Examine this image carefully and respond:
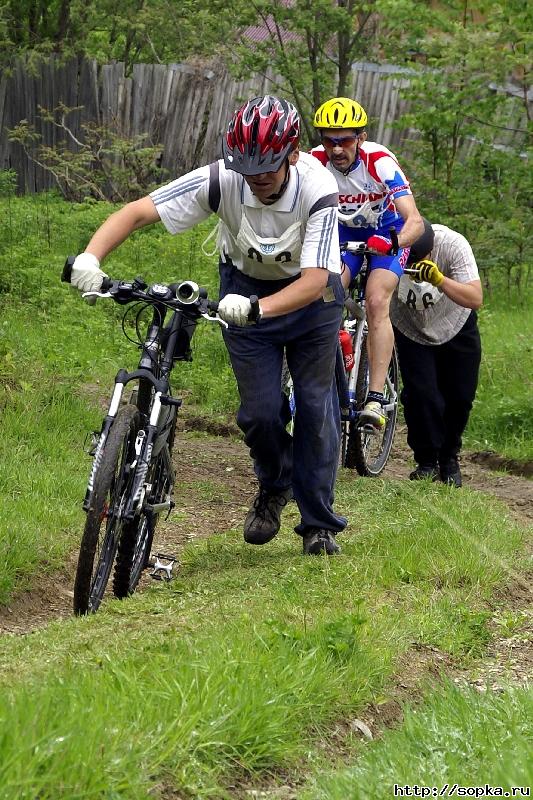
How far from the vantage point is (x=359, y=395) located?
9.17m

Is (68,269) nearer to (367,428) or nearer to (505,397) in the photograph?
(367,428)

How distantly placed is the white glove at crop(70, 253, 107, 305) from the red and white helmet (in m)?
0.73

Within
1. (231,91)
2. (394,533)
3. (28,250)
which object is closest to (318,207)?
(394,533)

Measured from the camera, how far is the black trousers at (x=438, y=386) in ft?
28.9

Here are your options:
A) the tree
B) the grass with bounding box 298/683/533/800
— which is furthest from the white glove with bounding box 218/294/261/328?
the tree

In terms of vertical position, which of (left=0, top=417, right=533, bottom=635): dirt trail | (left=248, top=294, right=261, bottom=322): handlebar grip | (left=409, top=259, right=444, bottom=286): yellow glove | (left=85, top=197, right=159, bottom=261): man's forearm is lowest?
(left=0, top=417, right=533, bottom=635): dirt trail

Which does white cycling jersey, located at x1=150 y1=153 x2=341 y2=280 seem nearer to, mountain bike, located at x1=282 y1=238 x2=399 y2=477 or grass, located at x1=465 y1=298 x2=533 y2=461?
mountain bike, located at x1=282 y1=238 x2=399 y2=477

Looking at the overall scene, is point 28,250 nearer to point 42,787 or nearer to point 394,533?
point 394,533

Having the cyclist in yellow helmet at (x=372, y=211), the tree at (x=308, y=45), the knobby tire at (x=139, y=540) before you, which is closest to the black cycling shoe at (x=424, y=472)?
the cyclist in yellow helmet at (x=372, y=211)

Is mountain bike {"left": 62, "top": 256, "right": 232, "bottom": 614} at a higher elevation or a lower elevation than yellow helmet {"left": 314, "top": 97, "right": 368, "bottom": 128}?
lower

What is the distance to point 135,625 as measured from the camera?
5.11 meters

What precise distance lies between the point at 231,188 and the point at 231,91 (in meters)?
15.5

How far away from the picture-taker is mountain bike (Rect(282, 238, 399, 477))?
8727 millimetres

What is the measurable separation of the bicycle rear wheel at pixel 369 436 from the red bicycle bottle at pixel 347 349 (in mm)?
155
